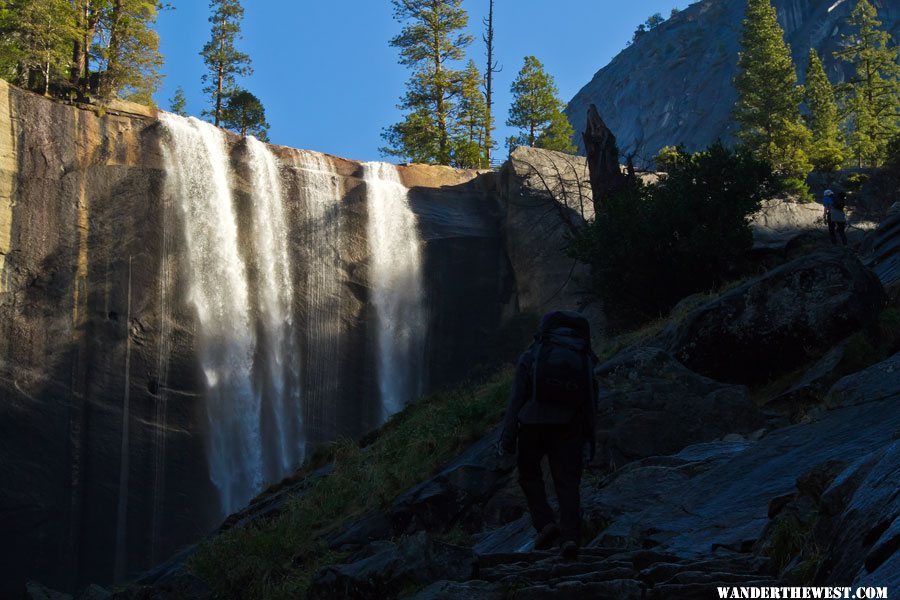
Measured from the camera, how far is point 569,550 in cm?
635

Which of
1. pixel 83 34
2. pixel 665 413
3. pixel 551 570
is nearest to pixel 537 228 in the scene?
pixel 83 34

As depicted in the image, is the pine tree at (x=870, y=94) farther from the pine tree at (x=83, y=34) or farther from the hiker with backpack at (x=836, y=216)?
the pine tree at (x=83, y=34)

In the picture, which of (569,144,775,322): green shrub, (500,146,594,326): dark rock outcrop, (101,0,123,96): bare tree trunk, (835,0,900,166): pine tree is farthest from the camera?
(835,0,900,166): pine tree

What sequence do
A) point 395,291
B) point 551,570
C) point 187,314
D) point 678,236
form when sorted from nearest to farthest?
point 551,570 → point 678,236 → point 187,314 → point 395,291

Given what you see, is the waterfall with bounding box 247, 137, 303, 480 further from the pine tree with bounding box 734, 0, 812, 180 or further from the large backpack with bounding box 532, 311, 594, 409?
the pine tree with bounding box 734, 0, 812, 180

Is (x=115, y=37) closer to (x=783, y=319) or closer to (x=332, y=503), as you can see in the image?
(x=332, y=503)

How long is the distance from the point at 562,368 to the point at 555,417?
34cm

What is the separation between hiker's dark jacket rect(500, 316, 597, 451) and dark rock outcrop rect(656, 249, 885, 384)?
658cm

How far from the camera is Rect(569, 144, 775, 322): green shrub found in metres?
20.8

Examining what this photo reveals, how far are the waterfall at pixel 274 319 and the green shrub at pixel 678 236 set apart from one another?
522 inches

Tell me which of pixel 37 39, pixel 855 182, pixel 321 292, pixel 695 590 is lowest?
pixel 695 590

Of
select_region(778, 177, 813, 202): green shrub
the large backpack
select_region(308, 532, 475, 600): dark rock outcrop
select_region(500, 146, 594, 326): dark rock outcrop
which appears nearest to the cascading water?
select_region(500, 146, 594, 326): dark rock outcrop

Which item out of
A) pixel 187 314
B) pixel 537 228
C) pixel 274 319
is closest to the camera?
pixel 187 314

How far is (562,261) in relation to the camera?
33.9 m
